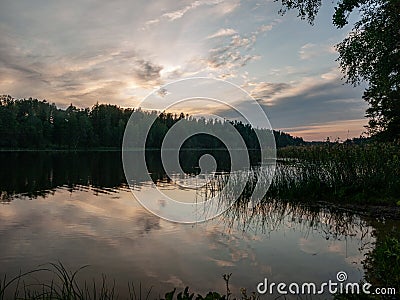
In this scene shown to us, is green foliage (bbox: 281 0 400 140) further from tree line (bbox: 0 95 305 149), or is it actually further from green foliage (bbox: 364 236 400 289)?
tree line (bbox: 0 95 305 149)

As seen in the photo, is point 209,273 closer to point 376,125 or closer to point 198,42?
point 198,42

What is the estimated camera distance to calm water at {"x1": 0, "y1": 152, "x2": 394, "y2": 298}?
4.59 meters

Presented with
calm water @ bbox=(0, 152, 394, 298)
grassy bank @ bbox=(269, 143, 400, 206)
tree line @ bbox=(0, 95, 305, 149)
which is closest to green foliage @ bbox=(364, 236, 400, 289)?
calm water @ bbox=(0, 152, 394, 298)

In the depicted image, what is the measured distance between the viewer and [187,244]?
5977mm

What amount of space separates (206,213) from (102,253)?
3.80 metres

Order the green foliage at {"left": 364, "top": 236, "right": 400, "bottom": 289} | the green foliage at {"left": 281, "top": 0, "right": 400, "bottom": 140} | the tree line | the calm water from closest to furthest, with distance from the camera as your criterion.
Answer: the green foliage at {"left": 364, "top": 236, "right": 400, "bottom": 289} < the calm water < the green foliage at {"left": 281, "top": 0, "right": 400, "bottom": 140} < the tree line

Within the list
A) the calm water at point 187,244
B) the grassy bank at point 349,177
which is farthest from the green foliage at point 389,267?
the grassy bank at point 349,177

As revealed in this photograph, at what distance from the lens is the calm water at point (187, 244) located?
15.1 ft

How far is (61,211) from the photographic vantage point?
905cm

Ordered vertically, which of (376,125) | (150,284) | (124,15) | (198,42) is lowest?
(150,284)

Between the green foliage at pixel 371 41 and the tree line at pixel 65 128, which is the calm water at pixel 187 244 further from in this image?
the tree line at pixel 65 128

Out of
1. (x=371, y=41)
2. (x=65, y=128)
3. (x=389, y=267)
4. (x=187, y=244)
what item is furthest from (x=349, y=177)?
(x=65, y=128)

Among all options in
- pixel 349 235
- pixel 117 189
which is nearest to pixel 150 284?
pixel 349 235

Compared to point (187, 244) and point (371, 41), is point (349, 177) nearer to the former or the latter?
point (371, 41)
